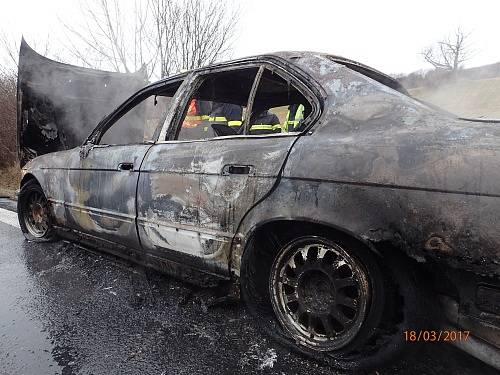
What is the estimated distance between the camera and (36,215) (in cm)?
421

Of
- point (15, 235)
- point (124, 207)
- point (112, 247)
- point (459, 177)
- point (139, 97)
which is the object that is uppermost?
point (139, 97)

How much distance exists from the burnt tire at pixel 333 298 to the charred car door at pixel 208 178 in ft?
0.93

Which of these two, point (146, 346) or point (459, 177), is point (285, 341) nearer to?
point (146, 346)

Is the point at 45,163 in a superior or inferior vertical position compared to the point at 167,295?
superior

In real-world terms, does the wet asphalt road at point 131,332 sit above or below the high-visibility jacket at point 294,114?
below

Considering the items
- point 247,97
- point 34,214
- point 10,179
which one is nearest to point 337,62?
point 247,97

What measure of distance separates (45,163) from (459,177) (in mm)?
3770

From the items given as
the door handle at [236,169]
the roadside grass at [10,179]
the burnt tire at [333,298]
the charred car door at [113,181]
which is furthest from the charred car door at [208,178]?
the roadside grass at [10,179]

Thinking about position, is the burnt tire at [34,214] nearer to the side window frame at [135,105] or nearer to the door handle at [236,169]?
the side window frame at [135,105]

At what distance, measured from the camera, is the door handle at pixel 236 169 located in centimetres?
204

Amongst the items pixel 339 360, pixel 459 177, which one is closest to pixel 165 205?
pixel 339 360

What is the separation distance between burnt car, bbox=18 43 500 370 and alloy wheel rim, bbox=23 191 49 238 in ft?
4.67

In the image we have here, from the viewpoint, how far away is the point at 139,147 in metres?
2.78

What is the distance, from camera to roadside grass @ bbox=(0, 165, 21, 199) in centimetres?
783
